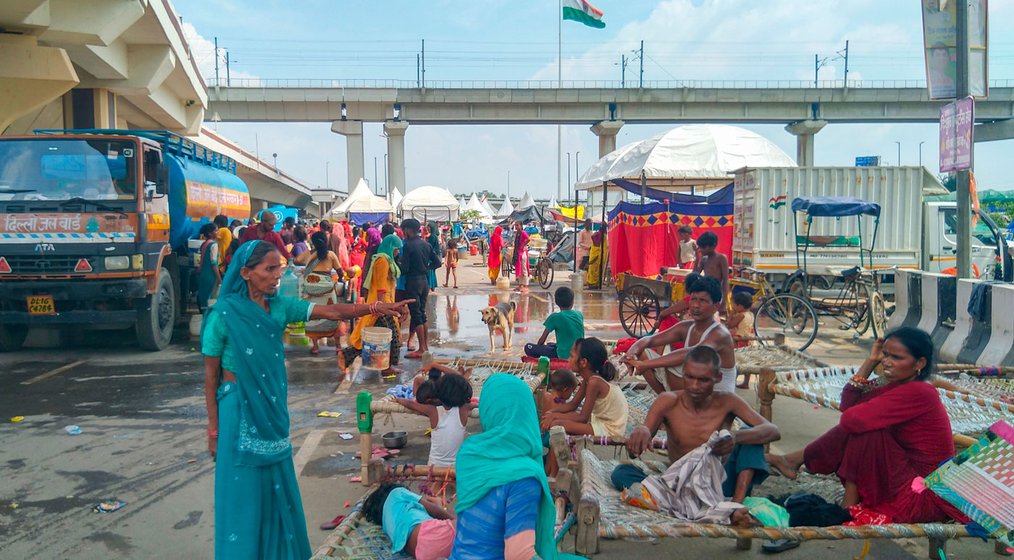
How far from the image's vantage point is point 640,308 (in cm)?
1146

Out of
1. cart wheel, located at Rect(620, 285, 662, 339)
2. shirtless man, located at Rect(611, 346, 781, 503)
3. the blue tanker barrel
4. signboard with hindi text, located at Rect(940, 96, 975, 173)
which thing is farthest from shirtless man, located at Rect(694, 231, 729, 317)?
the blue tanker barrel

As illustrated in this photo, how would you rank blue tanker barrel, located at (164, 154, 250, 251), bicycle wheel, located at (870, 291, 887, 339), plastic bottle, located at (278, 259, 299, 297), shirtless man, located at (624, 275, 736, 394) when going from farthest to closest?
blue tanker barrel, located at (164, 154, 250, 251) < bicycle wheel, located at (870, 291, 887, 339) < plastic bottle, located at (278, 259, 299, 297) < shirtless man, located at (624, 275, 736, 394)

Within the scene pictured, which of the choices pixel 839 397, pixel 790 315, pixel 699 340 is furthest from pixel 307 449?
pixel 790 315

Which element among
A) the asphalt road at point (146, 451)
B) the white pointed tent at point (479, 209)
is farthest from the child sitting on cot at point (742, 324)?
the white pointed tent at point (479, 209)

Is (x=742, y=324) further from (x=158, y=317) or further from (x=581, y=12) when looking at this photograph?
(x=581, y=12)

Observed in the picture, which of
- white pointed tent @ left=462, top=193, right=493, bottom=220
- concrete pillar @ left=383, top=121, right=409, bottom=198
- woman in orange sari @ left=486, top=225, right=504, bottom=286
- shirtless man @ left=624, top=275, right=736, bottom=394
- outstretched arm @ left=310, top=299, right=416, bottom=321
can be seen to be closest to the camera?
outstretched arm @ left=310, top=299, right=416, bottom=321

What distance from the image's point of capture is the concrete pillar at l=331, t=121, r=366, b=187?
129ft

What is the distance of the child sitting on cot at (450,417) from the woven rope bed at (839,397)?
259cm

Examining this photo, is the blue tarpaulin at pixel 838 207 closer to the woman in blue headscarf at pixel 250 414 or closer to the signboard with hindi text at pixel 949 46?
the signboard with hindi text at pixel 949 46

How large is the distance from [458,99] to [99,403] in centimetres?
3304

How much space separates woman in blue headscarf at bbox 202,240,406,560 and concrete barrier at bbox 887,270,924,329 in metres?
9.20

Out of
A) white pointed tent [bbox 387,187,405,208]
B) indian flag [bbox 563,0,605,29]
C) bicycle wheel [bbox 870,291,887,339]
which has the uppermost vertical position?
indian flag [bbox 563,0,605,29]

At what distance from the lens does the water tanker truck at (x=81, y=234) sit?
9227 mm

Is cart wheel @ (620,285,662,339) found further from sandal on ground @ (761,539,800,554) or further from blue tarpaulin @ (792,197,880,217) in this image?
sandal on ground @ (761,539,800,554)
